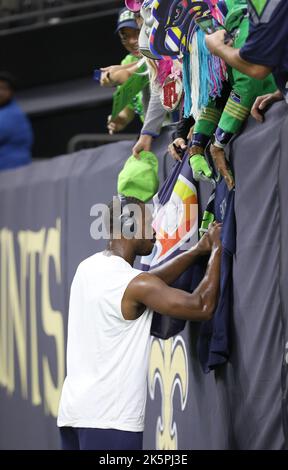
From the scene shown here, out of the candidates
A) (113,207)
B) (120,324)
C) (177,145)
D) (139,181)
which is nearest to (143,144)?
(139,181)

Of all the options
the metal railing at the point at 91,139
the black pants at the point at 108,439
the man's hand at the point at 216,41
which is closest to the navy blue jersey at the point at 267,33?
the man's hand at the point at 216,41

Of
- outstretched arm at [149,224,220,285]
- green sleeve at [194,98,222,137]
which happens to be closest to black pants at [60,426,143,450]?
outstretched arm at [149,224,220,285]

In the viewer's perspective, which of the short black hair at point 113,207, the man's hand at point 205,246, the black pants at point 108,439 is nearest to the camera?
the black pants at point 108,439

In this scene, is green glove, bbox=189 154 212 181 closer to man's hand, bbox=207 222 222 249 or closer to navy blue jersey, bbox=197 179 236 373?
navy blue jersey, bbox=197 179 236 373

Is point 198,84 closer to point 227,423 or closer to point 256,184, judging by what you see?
point 256,184

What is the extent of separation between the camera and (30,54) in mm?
12406

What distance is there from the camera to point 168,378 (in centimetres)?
552

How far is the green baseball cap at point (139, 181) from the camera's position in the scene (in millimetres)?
5180

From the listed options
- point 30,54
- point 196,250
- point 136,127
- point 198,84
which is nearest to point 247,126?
point 198,84

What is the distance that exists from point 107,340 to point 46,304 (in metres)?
2.96

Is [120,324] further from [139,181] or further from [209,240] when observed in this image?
[139,181]

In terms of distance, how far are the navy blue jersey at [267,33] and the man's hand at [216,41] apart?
225 mm

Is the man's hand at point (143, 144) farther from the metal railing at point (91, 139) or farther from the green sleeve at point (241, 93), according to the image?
the metal railing at point (91, 139)
